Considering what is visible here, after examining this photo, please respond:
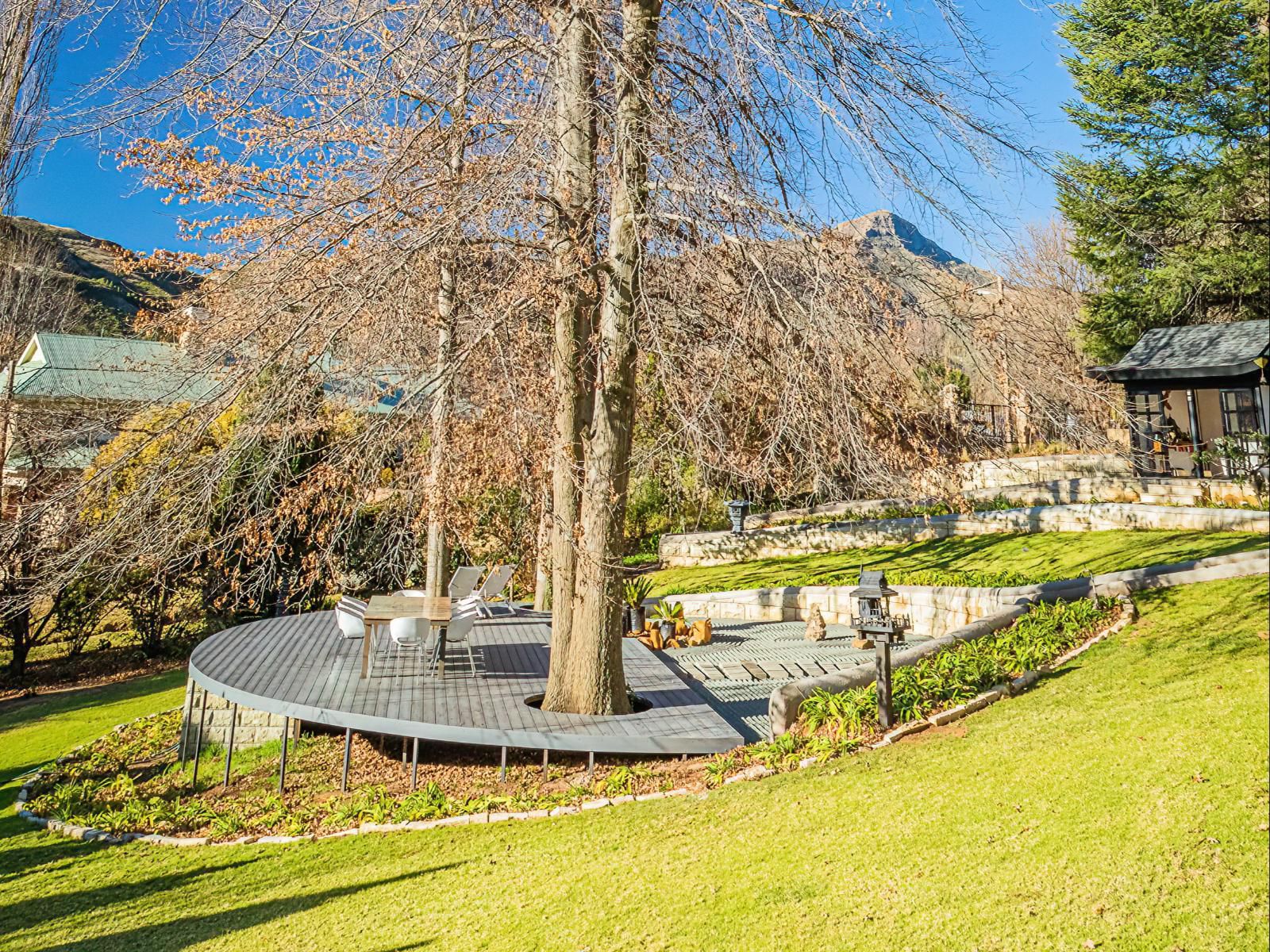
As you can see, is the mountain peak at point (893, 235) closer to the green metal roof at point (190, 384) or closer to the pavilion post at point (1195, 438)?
the pavilion post at point (1195, 438)

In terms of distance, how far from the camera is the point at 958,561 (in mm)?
14656

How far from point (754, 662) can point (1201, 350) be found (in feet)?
29.7

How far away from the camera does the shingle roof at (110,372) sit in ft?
20.9

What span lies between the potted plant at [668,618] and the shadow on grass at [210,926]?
721 cm

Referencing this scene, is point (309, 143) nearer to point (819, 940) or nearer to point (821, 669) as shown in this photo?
point (821, 669)

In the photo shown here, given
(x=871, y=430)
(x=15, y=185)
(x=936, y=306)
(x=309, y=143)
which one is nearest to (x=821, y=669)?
(x=871, y=430)

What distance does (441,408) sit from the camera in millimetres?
6656

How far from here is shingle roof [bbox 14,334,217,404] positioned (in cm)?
638

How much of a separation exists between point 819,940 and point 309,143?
11.7 m

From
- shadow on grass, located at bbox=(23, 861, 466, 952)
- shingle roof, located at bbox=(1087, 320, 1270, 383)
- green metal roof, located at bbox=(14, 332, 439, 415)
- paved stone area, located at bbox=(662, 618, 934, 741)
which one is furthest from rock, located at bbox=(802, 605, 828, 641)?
shingle roof, located at bbox=(1087, 320, 1270, 383)

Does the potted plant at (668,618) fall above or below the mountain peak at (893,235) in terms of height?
below

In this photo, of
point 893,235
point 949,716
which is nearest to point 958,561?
point 949,716

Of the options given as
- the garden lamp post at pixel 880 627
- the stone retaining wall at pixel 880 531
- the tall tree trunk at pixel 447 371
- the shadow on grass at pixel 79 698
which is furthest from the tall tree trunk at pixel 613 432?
the shadow on grass at pixel 79 698

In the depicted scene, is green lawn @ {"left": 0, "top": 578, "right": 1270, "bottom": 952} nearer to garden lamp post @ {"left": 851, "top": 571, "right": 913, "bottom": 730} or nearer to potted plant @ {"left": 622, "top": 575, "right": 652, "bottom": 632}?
garden lamp post @ {"left": 851, "top": 571, "right": 913, "bottom": 730}
